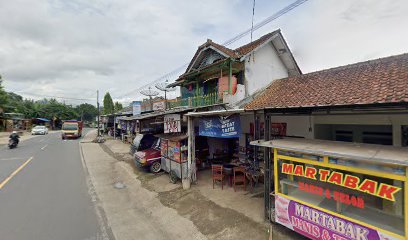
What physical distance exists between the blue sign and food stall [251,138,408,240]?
85.7 inches

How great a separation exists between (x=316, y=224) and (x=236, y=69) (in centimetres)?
800

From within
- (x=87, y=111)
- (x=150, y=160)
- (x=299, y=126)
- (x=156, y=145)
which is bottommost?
(x=150, y=160)

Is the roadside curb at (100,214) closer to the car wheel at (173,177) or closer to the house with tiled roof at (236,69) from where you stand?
the car wheel at (173,177)

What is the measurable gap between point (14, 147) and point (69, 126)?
10.5 m

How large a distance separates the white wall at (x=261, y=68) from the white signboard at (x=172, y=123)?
3921 millimetres

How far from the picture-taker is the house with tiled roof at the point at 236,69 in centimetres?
1053

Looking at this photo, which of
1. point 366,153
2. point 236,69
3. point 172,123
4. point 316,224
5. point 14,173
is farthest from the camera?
point 14,173

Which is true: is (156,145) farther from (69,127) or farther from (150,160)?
(69,127)

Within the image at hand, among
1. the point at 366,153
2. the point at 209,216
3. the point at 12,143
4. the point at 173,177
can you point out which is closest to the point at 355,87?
the point at 366,153

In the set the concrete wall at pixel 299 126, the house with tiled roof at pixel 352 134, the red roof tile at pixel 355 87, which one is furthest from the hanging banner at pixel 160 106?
the red roof tile at pixel 355 87

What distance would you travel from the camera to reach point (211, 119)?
880 cm

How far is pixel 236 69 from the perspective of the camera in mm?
11047

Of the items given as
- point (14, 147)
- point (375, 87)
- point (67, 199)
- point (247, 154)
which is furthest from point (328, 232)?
point (14, 147)

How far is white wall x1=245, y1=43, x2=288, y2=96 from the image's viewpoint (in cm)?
1136
